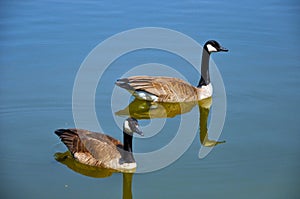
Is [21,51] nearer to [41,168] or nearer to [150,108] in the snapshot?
[150,108]

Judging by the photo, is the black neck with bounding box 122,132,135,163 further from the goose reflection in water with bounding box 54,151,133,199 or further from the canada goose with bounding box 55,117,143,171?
the goose reflection in water with bounding box 54,151,133,199

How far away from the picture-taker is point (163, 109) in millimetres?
10289

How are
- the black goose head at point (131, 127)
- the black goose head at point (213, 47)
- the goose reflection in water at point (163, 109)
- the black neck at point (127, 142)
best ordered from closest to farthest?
the black goose head at point (131, 127), the black neck at point (127, 142), the goose reflection in water at point (163, 109), the black goose head at point (213, 47)

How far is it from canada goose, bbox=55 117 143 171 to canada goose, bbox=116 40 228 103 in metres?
2.06

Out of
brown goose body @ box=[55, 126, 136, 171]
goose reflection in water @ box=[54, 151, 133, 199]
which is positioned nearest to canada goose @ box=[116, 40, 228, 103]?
brown goose body @ box=[55, 126, 136, 171]

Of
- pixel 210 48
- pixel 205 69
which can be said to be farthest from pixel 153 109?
pixel 210 48

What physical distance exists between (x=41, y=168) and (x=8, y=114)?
1.89m

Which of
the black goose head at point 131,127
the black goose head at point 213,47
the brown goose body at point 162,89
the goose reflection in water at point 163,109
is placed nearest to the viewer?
the black goose head at point 131,127

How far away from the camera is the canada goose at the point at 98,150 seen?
7.96 meters

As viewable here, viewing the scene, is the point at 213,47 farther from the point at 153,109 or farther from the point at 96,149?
the point at 96,149

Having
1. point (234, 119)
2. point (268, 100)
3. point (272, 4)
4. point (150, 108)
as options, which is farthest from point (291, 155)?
point (272, 4)

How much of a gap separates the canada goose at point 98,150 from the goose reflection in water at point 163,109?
1531 millimetres

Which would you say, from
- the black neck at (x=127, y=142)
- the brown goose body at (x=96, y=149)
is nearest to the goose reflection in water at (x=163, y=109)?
the brown goose body at (x=96, y=149)

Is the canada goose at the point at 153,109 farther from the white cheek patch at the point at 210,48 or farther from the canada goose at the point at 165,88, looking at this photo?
the white cheek patch at the point at 210,48
